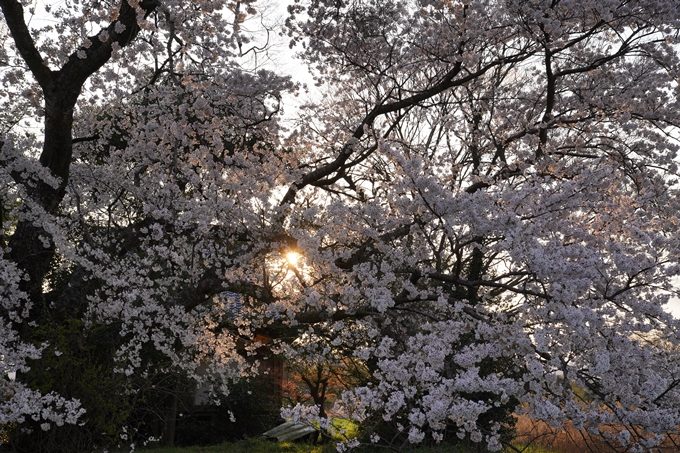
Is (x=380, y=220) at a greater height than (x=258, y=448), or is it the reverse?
(x=380, y=220)

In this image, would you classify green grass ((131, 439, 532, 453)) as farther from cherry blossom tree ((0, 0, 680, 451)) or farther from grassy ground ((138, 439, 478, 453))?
cherry blossom tree ((0, 0, 680, 451))

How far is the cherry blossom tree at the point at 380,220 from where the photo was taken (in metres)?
4.79

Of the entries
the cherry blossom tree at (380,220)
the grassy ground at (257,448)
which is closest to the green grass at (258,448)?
the grassy ground at (257,448)

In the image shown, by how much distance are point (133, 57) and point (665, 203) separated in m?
7.73

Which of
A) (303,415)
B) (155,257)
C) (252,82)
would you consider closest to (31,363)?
(155,257)

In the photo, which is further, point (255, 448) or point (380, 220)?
point (255, 448)

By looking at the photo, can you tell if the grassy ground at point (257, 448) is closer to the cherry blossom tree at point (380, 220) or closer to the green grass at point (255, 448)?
the green grass at point (255, 448)

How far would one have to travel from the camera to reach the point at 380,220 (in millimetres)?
6418

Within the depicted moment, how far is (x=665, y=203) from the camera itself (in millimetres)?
8258

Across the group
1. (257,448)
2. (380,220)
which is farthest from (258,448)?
(380,220)

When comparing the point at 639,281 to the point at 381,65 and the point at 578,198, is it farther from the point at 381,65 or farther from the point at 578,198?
the point at 381,65

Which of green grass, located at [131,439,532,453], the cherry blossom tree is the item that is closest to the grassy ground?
green grass, located at [131,439,532,453]

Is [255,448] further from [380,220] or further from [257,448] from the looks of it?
[380,220]

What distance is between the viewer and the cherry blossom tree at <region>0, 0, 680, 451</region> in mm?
4793
